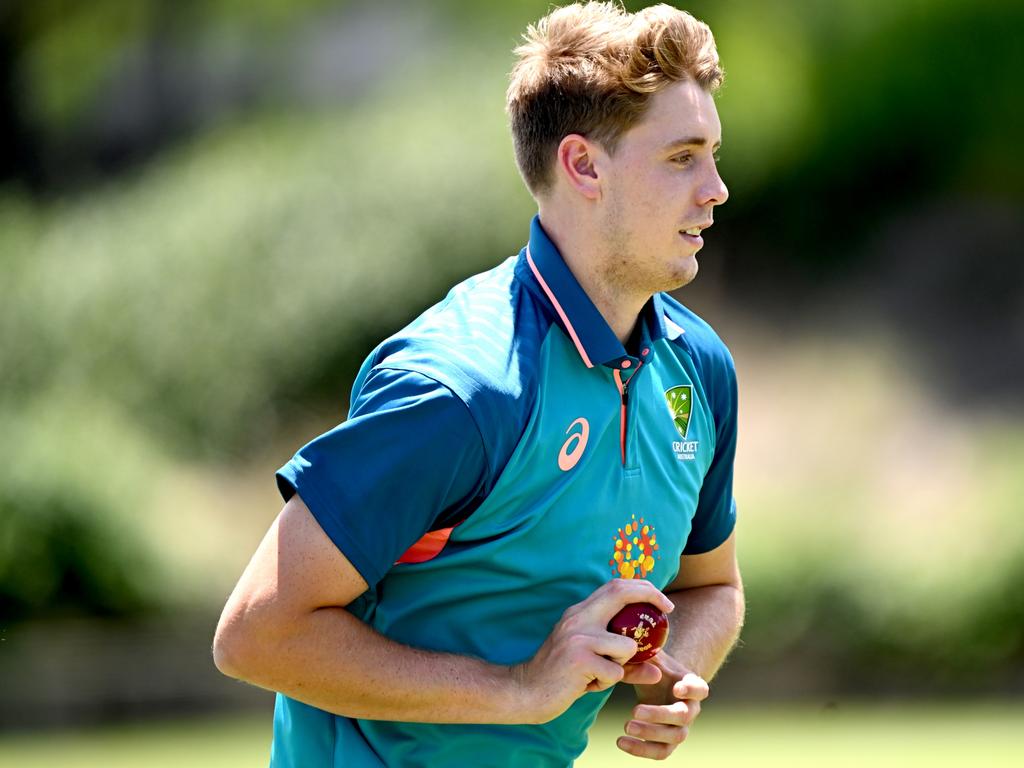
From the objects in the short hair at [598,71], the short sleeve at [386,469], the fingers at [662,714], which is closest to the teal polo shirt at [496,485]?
the short sleeve at [386,469]

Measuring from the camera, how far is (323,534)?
260cm

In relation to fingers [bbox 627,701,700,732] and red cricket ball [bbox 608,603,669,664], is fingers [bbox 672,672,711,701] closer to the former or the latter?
fingers [bbox 627,701,700,732]

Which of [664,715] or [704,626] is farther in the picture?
[704,626]

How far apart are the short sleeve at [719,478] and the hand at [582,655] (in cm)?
67

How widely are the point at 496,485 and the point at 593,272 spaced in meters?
0.53

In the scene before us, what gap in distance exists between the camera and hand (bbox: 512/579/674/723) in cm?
270

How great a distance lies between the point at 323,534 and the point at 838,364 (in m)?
11.5

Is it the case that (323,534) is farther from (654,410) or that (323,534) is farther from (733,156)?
(733,156)

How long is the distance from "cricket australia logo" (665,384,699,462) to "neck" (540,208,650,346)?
0.20 metres

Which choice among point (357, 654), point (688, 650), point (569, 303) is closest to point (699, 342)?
point (569, 303)

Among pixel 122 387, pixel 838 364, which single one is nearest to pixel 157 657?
pixel 122 387

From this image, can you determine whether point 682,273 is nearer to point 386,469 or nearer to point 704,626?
point 386,469

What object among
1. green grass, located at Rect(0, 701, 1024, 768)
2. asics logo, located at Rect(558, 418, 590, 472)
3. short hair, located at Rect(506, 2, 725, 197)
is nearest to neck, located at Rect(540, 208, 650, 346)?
short hair, located at Rect(506, 2, 725, 197)

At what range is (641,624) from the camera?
2744 millimetres
